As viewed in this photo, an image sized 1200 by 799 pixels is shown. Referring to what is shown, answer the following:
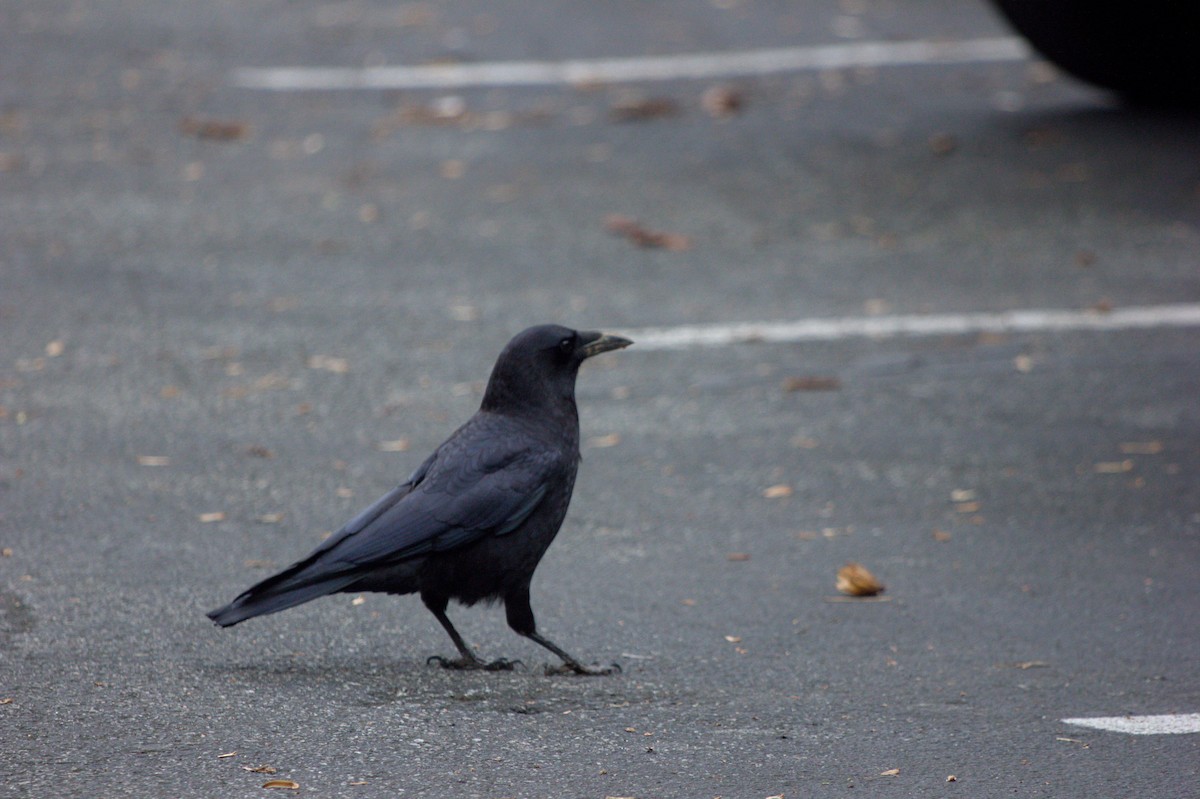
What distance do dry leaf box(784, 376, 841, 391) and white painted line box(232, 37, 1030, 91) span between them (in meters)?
5.04

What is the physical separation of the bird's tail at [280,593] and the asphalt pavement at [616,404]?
0.25 meters

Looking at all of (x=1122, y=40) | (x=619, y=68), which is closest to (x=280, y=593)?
(x=1122, y=40)

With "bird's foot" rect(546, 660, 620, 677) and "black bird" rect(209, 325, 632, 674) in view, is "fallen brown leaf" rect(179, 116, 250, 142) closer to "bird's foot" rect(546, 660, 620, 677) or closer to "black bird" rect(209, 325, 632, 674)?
"black bird" rect(209, 325, 632, 674)

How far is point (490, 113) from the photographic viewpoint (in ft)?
36.1

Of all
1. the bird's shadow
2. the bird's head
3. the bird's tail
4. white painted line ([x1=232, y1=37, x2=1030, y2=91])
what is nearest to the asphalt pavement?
the bird's shadow

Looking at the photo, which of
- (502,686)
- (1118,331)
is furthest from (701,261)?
(502,686)

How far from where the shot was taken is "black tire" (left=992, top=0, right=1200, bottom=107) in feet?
31.8

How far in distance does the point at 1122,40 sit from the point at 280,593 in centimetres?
808

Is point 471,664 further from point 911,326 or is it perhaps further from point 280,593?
point 911,326

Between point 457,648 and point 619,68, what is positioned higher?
point 619,68

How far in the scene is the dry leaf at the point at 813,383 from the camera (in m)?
7.17

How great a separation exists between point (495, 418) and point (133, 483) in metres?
2.09

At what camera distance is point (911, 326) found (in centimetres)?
784

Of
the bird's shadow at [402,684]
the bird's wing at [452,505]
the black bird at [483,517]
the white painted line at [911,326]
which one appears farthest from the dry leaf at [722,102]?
the bird's shadow at [402,684]
